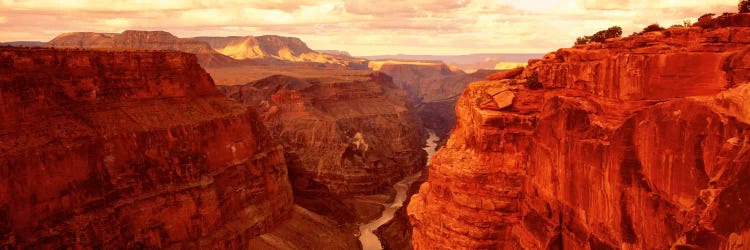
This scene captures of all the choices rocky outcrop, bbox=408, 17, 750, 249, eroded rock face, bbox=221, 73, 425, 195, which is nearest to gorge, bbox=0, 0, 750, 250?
rocky outcrop, bbox=408, 17, 750, 249

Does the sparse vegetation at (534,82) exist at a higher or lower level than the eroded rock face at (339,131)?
higher

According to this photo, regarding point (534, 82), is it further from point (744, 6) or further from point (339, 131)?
point (339, 131)

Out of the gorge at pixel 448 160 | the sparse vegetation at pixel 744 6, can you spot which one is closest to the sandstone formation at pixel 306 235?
the gorge at pixel 448 160

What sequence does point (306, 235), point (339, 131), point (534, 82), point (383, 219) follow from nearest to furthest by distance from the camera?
point (534, 82)
point (306, 235)
point (383, 219)
point (339, 131)

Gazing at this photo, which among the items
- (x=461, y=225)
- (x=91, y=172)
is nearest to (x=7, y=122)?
(x=91, y=172)

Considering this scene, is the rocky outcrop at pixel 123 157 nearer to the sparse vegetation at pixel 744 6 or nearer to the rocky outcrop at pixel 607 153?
the rocky outcrop at pixel 607 153

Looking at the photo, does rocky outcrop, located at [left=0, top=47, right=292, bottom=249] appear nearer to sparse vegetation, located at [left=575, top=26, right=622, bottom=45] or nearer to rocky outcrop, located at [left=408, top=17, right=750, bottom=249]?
rocky outcrop, located at [left=408, top=17, right=750, bottom=249]

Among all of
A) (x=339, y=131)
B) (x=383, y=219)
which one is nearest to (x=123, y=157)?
(x=383, y=219)
